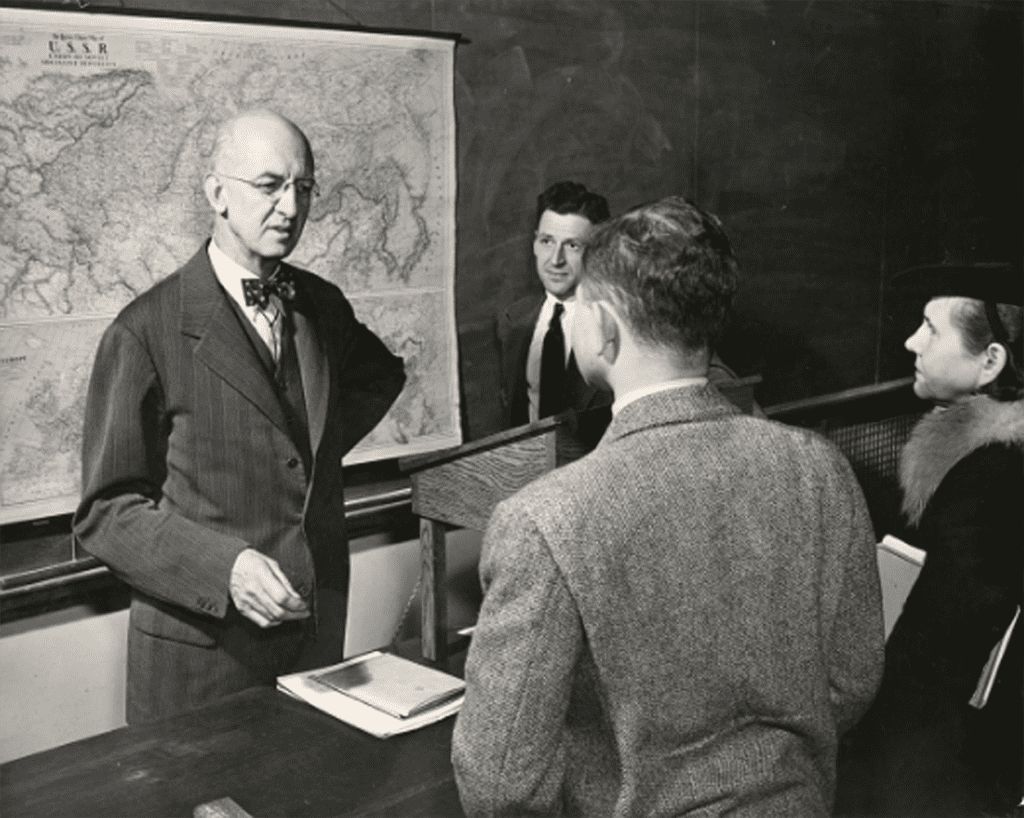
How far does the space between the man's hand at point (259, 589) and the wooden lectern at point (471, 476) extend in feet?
0.93

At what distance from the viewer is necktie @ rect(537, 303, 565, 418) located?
303 cm

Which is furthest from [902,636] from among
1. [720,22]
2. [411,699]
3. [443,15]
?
[720,22]

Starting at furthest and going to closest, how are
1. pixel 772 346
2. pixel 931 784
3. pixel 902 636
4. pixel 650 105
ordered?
1. pixel 772 346
2. pixel 650 105
3. pixel 931 784
4. pixel 902 636

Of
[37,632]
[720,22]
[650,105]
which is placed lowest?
[37,632]

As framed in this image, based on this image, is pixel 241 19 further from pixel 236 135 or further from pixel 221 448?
pixel 221 448

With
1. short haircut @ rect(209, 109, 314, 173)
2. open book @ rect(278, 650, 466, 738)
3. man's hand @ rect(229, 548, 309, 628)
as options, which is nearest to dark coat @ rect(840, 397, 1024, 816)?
open book @ rect(278, 650, 466, 738)

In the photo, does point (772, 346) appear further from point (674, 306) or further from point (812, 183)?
point (674, 306)

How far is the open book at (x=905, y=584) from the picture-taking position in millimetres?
2311

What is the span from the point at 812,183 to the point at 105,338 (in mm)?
2562

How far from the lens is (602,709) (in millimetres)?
1445

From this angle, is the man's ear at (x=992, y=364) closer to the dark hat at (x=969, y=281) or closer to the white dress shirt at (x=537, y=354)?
the dark hat at (x=969, y=281)

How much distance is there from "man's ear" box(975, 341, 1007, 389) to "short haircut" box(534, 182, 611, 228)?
1065 mm

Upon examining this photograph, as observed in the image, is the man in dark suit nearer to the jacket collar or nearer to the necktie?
the necktie

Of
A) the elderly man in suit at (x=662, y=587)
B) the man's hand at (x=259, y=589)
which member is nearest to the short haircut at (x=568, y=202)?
the man's hand at (x=259, y=589)
